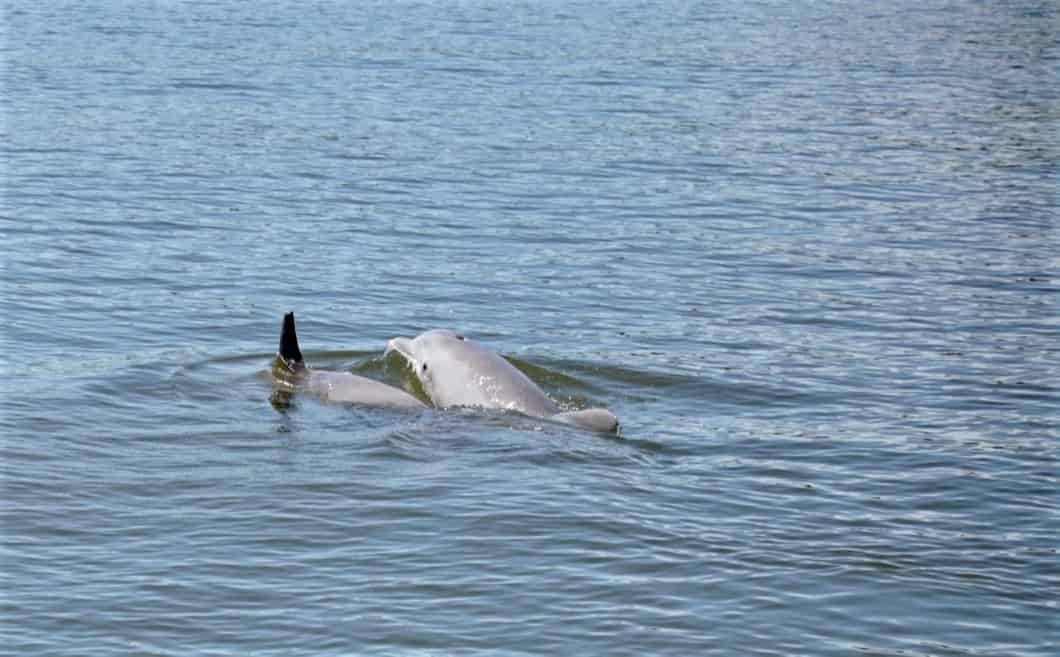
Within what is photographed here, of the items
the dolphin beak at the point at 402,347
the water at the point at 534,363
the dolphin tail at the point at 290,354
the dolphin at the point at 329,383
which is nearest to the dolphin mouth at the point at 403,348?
the dolphin beak at the point at 402,347

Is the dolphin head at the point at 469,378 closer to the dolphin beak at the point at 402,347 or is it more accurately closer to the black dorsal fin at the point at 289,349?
the dolphin beak at the point at 402,347

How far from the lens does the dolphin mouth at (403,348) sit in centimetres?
1891

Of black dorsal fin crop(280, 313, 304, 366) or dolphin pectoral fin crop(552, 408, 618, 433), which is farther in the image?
black dorsal fin crop(280, 313, 304, 366)

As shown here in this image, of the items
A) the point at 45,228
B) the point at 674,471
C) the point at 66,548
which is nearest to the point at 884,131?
the point at 45,228

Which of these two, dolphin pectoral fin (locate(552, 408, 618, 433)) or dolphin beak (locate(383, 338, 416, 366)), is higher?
dolphin beak (locate(383, 338, 416, 366))

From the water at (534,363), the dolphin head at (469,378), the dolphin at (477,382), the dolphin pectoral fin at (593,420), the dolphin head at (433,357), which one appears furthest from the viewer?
the dolphin head at (433,357)

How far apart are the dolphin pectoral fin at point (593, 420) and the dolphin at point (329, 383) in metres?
1.50

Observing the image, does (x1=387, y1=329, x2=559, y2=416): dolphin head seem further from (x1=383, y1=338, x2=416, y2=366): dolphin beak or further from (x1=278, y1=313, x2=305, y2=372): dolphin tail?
(x1=278, y1=313, x2=305, y2=372): dolphin tail

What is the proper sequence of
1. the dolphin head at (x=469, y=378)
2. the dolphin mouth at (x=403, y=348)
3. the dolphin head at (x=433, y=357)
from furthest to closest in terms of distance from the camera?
the dolphin mouth at (x=403, y=348), the dolphin head at (x=433, y=357), the dolphin head at (x=469, y=378)

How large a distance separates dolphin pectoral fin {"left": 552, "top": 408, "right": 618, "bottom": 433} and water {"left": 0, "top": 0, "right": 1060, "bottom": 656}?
0.17 m

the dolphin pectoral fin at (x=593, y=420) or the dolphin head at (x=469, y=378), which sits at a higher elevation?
the dolphin head at (x=469, y=378)

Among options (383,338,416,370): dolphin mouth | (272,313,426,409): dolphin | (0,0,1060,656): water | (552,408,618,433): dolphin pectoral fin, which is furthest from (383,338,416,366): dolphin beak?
(552,408,618,433): dolphin pectoral fin

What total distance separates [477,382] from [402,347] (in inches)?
63.2

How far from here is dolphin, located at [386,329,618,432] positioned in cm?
1722
